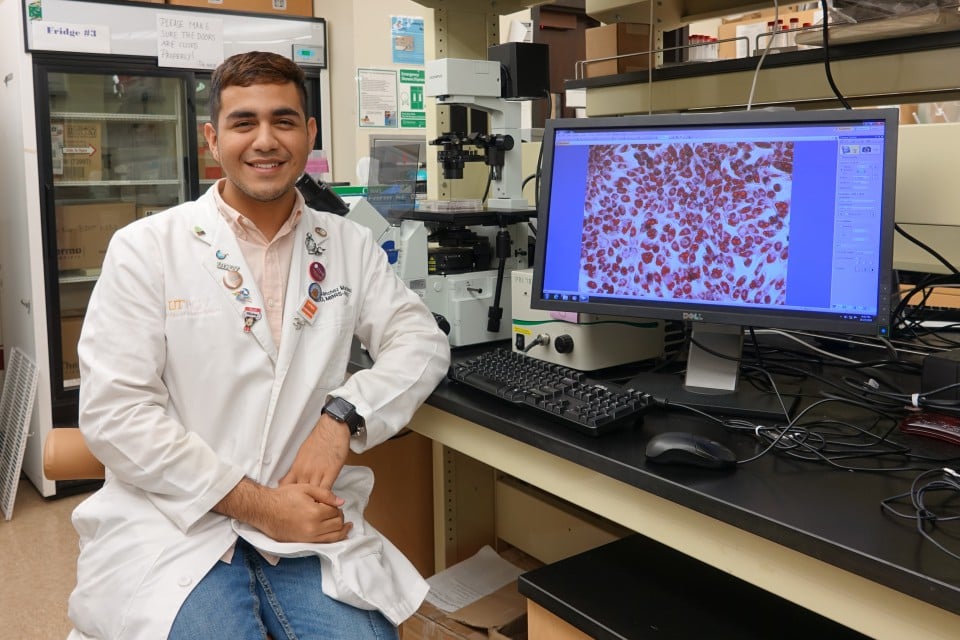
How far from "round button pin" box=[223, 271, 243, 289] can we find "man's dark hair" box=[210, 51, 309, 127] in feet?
1.00

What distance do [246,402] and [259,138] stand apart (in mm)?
466

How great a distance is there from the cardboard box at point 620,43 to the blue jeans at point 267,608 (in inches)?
67.3

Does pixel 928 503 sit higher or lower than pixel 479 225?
lower

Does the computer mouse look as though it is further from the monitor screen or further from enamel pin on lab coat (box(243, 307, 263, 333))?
the monitor screen

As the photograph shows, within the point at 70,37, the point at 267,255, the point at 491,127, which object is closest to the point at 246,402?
the point at 267,255

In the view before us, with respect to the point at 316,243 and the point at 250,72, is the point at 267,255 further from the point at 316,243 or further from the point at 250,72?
the point at 250,72

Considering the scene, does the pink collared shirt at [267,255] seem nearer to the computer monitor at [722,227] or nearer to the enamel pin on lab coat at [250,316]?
the enamel pin on lab coat at [250,316]

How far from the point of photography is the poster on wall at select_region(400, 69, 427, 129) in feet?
13.4

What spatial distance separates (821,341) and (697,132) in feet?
2.01

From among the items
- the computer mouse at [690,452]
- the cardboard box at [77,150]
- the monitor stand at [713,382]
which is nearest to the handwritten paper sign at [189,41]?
the cardboard box at [77,150]

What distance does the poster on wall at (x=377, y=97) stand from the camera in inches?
154

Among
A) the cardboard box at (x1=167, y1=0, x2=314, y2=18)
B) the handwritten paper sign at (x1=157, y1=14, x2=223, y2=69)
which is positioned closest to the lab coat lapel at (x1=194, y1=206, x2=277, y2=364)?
the handwritten paper sign at (x1=157, y1=14, x2=223, y2=69)

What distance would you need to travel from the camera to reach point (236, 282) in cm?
146

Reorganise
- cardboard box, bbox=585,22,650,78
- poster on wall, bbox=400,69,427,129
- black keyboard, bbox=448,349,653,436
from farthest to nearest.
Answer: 1. poster on wall, bbox=400,69,427,129
2. cardboard box, bbox=585,22,650,78
3. black keyboard, bbox=448,349,653,436
